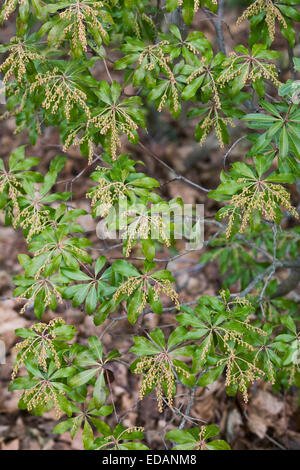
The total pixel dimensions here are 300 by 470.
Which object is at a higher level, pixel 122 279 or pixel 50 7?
pixel 50 7

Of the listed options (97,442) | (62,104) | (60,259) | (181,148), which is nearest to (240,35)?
(181,148)

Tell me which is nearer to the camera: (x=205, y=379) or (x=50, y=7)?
(x=50, y=7)

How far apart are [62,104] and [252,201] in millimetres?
785

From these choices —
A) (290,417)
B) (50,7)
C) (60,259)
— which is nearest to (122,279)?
(60,259)

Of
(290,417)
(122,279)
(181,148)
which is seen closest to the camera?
(122,279)

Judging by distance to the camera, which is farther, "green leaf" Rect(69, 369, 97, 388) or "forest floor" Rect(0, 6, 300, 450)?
"forest floor" Rect(0, 6, 300, 450)

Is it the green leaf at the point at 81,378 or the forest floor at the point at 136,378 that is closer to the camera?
the green leaf at the point at 81,378

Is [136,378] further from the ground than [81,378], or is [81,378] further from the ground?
[81,378]

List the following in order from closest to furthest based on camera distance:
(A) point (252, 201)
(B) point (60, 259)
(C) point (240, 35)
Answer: (A) point (252, 201) → (B) point (60, 259) → (C) point (240, 35)

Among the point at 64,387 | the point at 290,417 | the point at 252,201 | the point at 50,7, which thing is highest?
the point at 50,7

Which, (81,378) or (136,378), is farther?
(136,378)

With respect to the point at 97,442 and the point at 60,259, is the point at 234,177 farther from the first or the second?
the point at 97,442

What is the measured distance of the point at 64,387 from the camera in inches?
62.1
